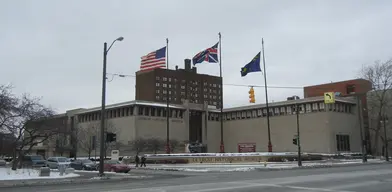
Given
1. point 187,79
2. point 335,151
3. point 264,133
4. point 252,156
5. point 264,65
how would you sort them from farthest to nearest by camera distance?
point 187,79
point 264,133
point 335,151
point 264,65
point 252,156

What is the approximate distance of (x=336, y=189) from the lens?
16.1 metres

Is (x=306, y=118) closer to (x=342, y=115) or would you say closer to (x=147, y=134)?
(x=342, y=115)

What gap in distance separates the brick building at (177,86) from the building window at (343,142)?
5278 cm

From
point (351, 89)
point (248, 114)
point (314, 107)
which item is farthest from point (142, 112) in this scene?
point (351, 89)

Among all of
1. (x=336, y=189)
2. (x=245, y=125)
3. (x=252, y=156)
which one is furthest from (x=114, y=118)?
(x=336, y=189)

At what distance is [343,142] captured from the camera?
83.1 meters

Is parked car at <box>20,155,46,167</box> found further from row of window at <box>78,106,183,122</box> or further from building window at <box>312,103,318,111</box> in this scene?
building window at <box>312,103,318,111</box>

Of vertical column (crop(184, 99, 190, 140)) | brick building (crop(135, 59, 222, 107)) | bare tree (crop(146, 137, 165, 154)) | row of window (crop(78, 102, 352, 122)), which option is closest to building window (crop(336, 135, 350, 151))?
row of window (crop(78, 102, 352, 122))

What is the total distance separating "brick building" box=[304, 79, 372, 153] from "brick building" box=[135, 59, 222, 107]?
38.1 metres

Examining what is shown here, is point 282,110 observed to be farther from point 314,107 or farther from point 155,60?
point 155,60

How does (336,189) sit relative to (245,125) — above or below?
below

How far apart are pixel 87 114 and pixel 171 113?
23575mm

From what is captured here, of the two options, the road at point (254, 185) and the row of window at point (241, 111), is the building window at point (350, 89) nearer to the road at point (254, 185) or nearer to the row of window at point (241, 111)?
the row of window at point (241, 111)

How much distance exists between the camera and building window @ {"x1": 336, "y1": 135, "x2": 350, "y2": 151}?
268 feet
